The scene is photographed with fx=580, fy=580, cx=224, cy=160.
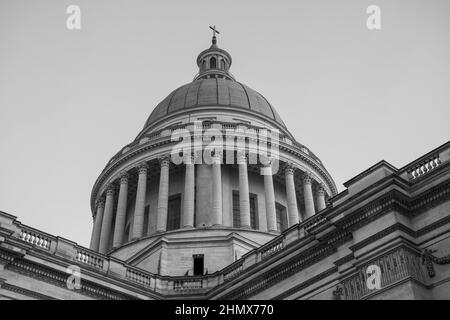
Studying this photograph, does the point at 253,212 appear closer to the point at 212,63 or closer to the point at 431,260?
the point at 431,260

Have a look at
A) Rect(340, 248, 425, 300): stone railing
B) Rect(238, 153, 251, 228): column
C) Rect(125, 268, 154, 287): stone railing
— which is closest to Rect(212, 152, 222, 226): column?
Rect(238, 153, 251, 228): column

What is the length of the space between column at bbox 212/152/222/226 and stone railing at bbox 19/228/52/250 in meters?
13.6

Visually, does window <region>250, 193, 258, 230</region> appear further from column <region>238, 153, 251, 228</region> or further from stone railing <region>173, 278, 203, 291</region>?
stone railing <region>173, 278, 203, 291</region>

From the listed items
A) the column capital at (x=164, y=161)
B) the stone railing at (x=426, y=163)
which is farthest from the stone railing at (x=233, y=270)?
the column capital at (x=164, y=161)

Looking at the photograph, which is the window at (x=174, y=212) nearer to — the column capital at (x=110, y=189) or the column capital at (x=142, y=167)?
the column capital at (x=142, y=167)

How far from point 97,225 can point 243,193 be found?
41.6ft

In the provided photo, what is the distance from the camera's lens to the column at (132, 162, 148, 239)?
3997 centimetres

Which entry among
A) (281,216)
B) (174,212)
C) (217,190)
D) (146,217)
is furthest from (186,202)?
(281,216)

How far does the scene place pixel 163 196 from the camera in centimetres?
4003

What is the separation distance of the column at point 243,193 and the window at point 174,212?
16.4 feet

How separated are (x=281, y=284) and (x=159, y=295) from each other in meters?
6.81

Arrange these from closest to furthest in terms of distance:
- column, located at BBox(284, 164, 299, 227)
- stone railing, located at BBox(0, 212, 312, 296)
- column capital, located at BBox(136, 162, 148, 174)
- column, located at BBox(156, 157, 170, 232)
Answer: stone railing, located at BBox(0, 212, 312, 296) → column, located at BBox(156, 157, 170, 232) → column, located at BBox(284, 164, 299, 227) → column capital, located at BBox(136, 162, 148, 174)
